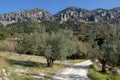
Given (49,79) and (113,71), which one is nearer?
(49,79)

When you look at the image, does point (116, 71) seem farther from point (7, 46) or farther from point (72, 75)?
point (7, 46)

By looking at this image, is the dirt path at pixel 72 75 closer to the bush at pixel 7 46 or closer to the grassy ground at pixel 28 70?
the grassy ground at pixel 28 70

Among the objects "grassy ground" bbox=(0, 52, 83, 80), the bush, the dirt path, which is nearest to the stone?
the dirt path

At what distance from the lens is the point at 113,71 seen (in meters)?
48.0

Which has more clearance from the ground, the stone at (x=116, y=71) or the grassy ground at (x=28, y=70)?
the grassy ground at (x=28, y=70)

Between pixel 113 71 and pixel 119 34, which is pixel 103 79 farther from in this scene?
pixel 113 71

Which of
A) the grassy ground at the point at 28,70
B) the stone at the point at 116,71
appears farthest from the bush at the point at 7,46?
the stone at the point at 116,71

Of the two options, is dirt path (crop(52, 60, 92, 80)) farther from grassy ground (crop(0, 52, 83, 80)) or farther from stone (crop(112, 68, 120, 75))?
stone (crop(112, 68, 120, 75))

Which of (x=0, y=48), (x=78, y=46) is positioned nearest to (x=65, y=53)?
(x=0, y=48)

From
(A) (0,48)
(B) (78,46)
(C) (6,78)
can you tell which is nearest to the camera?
(C) (6,78)

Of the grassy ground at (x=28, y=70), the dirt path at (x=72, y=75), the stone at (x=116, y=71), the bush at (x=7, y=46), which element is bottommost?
the stone at (x=116, y=71)

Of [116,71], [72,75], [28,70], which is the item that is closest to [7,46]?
[116,71]

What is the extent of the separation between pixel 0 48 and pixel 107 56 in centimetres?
4175

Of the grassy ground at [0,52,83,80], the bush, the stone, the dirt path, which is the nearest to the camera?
the grassy ground at [0,52,83,80]
